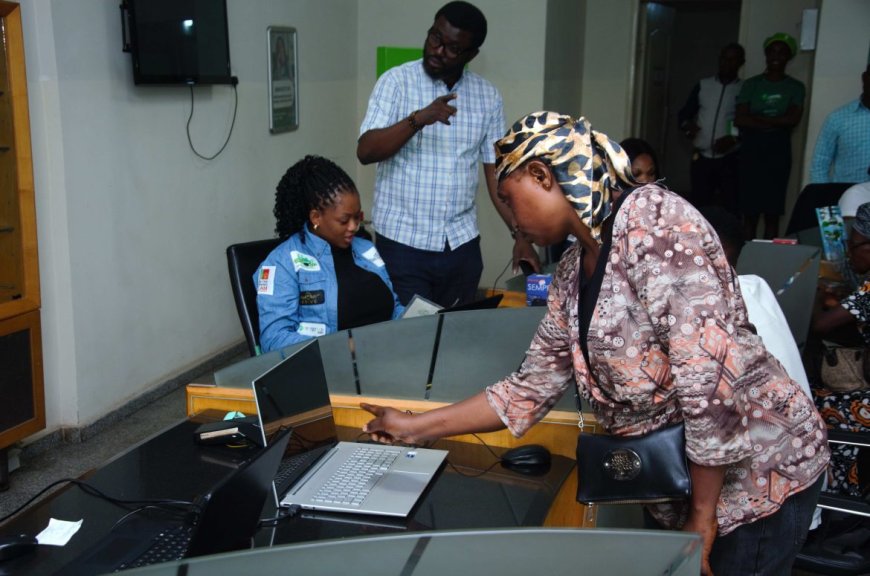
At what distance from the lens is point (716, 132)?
6.98m

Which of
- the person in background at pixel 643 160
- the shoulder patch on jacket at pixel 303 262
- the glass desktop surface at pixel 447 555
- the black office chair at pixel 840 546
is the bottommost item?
the black office chair at pixel 840 546

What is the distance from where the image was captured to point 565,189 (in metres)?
1.20

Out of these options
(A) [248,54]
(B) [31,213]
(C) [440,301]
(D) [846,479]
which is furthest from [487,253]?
(D) [846,479]

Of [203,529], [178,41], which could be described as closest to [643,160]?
[178,41]

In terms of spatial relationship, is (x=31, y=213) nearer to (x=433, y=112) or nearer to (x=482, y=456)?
(x=433, y=112)

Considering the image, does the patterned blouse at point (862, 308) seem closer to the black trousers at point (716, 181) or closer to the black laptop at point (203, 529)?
the black laptop at point (203, 529)

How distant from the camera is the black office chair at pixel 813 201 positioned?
4.03 meters

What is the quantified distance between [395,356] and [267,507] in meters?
0.74

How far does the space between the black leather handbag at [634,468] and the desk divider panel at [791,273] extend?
5.58 ft

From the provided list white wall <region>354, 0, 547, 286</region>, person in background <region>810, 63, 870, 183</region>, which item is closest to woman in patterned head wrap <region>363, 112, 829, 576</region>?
person in background <region>810, 63, 870, 183</region>

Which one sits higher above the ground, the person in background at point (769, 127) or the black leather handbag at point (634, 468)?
the person in background at point (769, 127)

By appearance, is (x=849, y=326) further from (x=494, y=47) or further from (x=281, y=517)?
(x=494, y=47)

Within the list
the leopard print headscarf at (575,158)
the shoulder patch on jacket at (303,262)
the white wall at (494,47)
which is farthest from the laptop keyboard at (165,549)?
the white wall at (494,47)

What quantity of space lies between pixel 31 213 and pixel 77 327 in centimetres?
53
